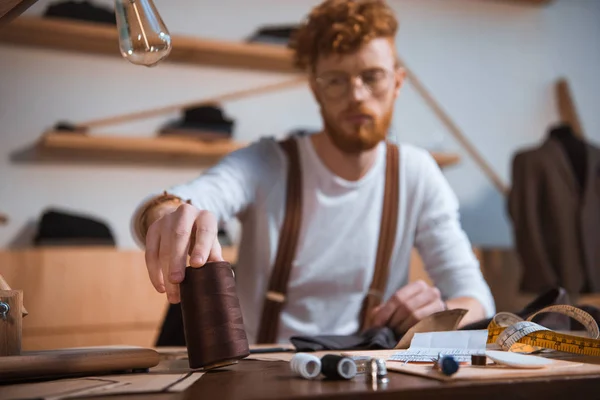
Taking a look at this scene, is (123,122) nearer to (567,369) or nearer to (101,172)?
(101,172)

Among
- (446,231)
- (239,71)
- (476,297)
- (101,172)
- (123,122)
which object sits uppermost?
(239,71)

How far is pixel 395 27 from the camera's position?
1731 mm

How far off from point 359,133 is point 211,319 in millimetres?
971

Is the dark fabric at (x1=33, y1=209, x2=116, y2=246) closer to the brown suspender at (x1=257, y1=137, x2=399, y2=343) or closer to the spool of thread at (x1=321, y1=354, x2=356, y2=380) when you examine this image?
the brown suspender at (x1=257, y1=137, x2=399, y2=343)

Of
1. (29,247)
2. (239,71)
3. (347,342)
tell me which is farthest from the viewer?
(239,71)

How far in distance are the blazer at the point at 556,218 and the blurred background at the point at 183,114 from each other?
0.23 metres

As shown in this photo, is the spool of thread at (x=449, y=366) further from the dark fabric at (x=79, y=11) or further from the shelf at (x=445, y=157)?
the shelf at (x=445, y=157)

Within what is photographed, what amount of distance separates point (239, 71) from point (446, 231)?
1896mm

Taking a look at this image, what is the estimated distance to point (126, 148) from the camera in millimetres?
2957

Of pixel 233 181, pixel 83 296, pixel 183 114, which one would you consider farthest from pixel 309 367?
pixel 183 114

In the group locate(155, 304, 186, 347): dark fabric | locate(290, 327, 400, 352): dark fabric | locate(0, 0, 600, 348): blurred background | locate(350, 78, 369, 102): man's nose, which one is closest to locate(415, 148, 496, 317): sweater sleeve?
locate(350, 78, 369, 102): man's nose

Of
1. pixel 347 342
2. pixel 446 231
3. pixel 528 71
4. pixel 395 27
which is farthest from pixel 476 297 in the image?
pixel 528 71

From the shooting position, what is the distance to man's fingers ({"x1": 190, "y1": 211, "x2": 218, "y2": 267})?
765 millimetres

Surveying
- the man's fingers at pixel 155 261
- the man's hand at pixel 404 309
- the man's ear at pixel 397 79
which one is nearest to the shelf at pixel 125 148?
the man's ear at pixel 397 79
